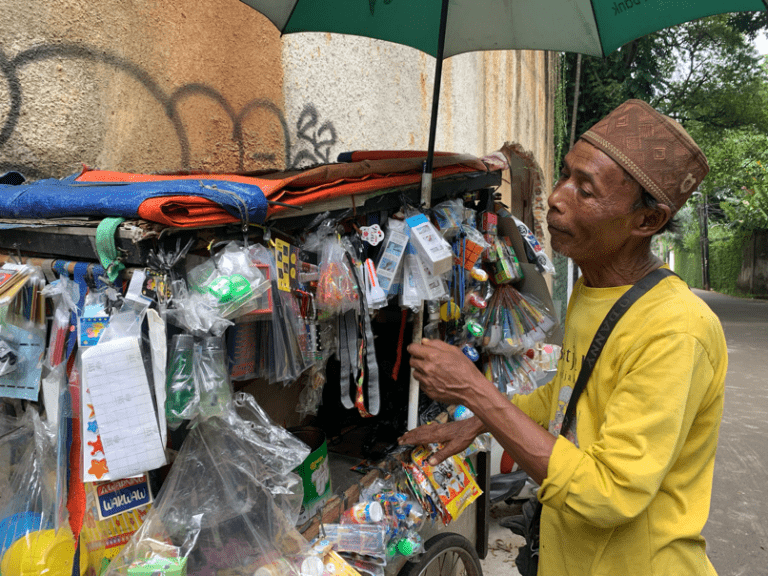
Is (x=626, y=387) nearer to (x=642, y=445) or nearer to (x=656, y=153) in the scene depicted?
(x=642, y=445)

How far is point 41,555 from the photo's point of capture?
3.89 ft

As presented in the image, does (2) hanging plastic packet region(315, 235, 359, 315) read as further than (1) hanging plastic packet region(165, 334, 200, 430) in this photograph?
Yes

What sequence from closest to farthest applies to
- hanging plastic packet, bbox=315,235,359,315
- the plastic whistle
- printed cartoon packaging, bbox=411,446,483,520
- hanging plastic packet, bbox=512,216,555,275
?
hanging plastic packet, bbox=315,235,359,315
the plastic whistle
printed cartoon packaging, bbox=411,446,483,520
hanging plastic packet, bbox=512,216,555,275

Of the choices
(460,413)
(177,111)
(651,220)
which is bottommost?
(460,413)

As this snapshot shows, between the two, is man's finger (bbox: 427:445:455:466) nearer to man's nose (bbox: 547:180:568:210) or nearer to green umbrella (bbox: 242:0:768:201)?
man's nose (bbox: 547:180:568:210)

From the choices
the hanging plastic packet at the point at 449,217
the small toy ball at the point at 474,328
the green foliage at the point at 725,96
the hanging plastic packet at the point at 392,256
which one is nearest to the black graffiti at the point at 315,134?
the hanging plastic packet at the point at 449,217

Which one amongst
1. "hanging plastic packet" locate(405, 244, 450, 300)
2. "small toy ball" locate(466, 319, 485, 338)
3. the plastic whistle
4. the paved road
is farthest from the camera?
the paved road

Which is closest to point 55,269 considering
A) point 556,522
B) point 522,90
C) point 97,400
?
point 97,400

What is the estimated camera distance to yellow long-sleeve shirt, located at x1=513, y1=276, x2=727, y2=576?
110cm

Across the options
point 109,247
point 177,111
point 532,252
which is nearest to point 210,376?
point 109,247

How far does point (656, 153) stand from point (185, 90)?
2.10 meters

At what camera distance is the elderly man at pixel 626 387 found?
111 cm

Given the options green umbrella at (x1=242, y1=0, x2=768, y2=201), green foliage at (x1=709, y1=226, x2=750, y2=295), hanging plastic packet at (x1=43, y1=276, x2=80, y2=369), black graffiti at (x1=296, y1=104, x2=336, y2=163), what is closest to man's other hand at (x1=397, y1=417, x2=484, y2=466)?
hanging plastic packet at (x1=43, y1=276, x2=80, y2=369)

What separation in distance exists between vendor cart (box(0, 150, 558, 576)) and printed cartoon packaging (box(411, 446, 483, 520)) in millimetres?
74
